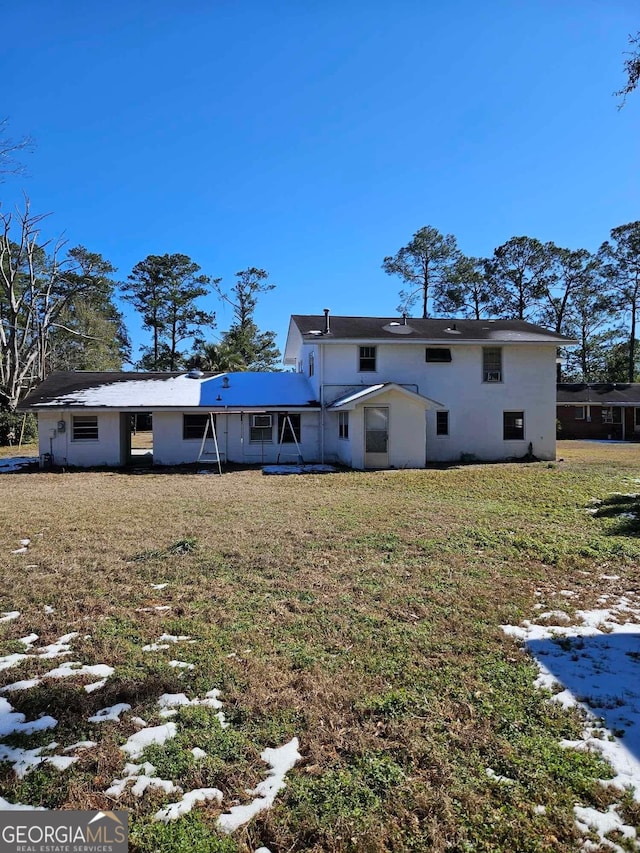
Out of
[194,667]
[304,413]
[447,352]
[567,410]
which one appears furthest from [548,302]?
[194,667]

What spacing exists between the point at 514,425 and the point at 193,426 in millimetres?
12304

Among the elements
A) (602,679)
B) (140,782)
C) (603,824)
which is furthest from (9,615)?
(602,679)

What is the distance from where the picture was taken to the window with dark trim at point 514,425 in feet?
62.6

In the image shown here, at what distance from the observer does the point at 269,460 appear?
59.0ft

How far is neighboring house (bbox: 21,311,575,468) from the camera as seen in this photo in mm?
16625

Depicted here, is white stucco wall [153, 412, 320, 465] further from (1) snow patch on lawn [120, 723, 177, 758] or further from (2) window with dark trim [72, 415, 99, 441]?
(1) snow patch on lawn [120, 723, 177, 758]

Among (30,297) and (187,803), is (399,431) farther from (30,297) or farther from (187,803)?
(30,297)

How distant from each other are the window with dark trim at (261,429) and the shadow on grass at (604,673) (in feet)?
48.2

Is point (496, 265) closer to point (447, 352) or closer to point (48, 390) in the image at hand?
point (447, 352)

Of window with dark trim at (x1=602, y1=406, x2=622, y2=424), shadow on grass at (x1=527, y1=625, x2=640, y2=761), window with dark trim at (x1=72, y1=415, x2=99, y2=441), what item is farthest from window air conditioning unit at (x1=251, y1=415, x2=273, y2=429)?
window with dark trim at (x1=602, y1=406, x2=622, y2=424)

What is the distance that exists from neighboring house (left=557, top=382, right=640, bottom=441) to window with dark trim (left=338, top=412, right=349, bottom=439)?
2038 cm

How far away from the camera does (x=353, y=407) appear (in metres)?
15.9

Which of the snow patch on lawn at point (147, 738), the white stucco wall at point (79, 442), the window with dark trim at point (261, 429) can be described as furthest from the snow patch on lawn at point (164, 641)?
the white stucco wall at point (79, 442)

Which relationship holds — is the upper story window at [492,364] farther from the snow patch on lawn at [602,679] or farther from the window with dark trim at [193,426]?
the snow patch on lawn at [602,679]
